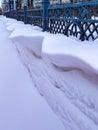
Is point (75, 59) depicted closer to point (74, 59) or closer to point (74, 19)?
point (74, 59)

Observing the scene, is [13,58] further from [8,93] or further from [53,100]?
[53,100]

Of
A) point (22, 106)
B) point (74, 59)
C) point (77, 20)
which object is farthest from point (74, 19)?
point (74, 59)

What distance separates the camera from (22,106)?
3.05 meters

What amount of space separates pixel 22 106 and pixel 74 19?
2.16 meters

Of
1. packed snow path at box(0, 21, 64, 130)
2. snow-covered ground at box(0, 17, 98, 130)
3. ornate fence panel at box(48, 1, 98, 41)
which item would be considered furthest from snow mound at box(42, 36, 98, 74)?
ornate fence panel at box(48, 1, 98, 41)

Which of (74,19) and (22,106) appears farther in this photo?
(74,19)

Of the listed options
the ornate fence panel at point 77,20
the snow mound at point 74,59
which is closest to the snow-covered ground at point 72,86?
the snow mound at point 74,59

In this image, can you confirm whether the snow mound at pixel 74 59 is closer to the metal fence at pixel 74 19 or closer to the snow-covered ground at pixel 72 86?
the snow-covered ground at pixel 72 86

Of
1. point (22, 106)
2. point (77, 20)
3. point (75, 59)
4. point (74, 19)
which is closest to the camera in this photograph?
point (75, 59)

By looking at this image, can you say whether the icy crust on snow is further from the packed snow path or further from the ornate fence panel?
the ornate fence panel

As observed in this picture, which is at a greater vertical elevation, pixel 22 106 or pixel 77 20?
pixel 77 20

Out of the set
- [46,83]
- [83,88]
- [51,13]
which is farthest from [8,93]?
[51,13]

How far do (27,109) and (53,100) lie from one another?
25 cm

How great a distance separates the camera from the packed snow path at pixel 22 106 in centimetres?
259
